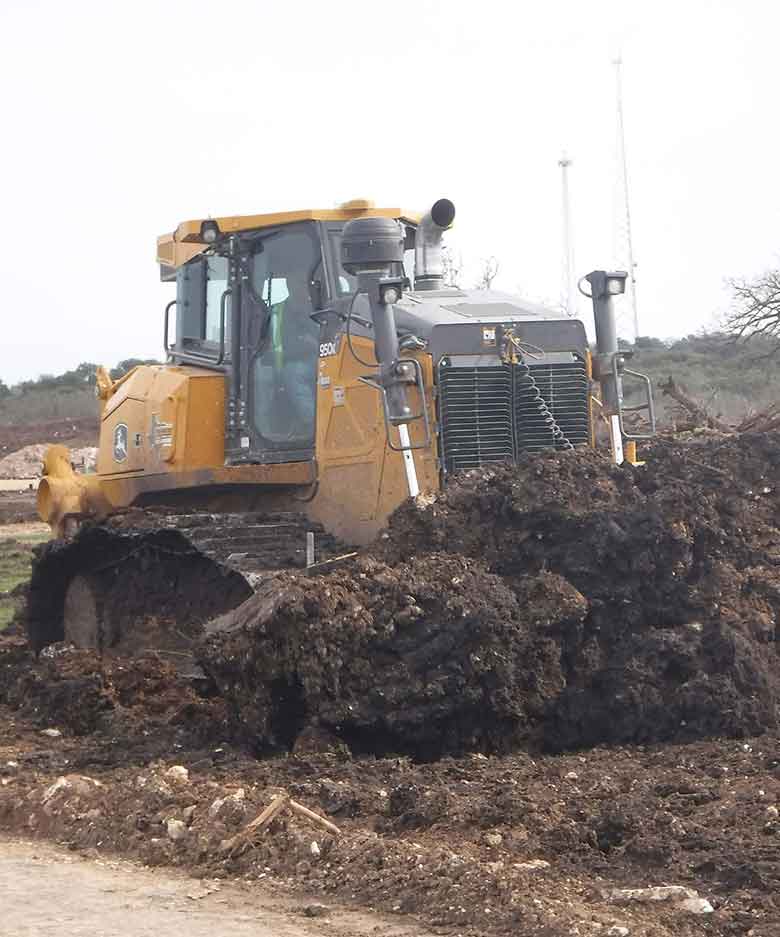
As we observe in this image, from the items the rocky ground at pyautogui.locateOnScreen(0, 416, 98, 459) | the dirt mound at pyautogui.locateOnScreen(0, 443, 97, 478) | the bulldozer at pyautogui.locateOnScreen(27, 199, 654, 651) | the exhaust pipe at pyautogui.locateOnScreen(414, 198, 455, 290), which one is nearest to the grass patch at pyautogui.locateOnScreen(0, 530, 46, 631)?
the bulldozer at pyautogui.locateOnScreen(27, 199, 654, 651)

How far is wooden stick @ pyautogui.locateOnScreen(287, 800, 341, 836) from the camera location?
21.1ft

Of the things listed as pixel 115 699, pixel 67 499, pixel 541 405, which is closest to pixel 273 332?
pixel 541 405

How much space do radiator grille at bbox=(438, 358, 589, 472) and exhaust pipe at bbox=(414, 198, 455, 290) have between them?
1.73 m

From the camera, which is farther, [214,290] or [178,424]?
[214,290]

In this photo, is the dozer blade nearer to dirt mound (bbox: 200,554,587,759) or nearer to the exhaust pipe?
dirt mound (bbox: 200,554,587,759)

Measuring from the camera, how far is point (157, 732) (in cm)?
905

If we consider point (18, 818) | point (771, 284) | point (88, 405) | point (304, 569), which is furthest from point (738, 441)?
point (88, 405)

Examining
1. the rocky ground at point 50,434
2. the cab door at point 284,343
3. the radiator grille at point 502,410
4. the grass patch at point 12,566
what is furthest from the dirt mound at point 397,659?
the rocky ground at point 50,434

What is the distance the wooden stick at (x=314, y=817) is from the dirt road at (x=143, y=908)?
1.76 feet

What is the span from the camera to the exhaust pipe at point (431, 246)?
11.0m

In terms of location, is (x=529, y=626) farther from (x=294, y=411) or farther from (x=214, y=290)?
(x=214, y=290)

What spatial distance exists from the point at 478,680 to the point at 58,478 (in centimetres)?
537

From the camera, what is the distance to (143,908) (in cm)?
577

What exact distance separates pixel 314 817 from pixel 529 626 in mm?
1839
